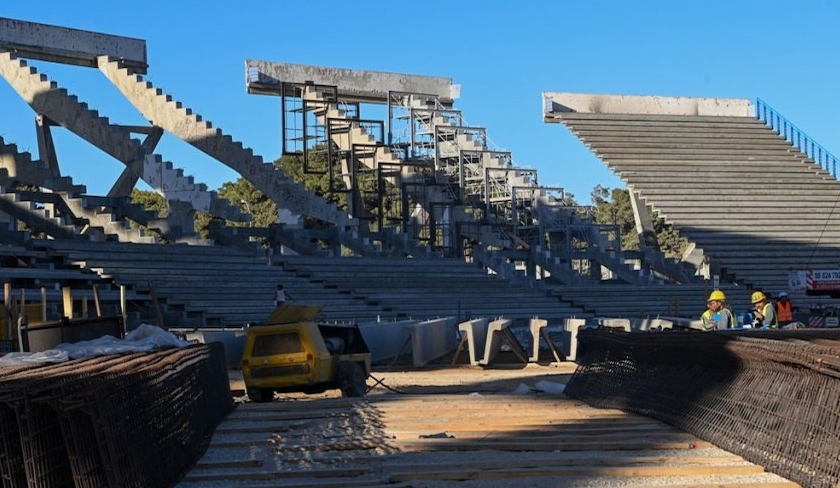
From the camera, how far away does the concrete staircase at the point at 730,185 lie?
156 feet

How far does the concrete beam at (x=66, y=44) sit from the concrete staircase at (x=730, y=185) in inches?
693

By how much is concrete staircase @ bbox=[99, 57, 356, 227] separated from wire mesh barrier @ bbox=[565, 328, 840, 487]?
30577mm

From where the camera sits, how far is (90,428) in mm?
7914

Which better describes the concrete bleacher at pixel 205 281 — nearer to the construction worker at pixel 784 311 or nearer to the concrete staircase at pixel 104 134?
the concrete staircase at pixel 104 134

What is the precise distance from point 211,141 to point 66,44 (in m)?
5.96

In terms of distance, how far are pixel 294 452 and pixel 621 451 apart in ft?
8.45

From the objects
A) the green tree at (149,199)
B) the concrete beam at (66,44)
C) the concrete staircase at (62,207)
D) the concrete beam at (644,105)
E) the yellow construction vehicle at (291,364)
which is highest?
the concrete beam at (66,44)

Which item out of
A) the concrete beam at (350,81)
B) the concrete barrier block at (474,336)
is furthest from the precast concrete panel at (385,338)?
the concrete beam at (350,81)

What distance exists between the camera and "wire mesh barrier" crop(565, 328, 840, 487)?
29.4ft

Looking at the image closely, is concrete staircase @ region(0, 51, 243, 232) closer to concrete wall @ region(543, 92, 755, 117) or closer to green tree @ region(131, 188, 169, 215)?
concrete wall @ region(543, 92, 755, 117)

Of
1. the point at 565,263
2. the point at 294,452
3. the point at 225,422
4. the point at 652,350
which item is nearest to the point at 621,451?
the point at 294,452

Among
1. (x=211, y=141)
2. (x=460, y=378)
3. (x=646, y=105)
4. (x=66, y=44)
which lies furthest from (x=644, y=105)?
(x=460, y=378)

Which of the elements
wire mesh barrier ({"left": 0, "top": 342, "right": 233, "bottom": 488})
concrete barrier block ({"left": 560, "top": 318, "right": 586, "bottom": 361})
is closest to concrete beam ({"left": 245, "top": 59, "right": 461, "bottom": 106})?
concrete barrier block ({"left": 560, "top": 318, "right": 586, "bottom": 361})

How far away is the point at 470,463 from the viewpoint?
31.9ft
